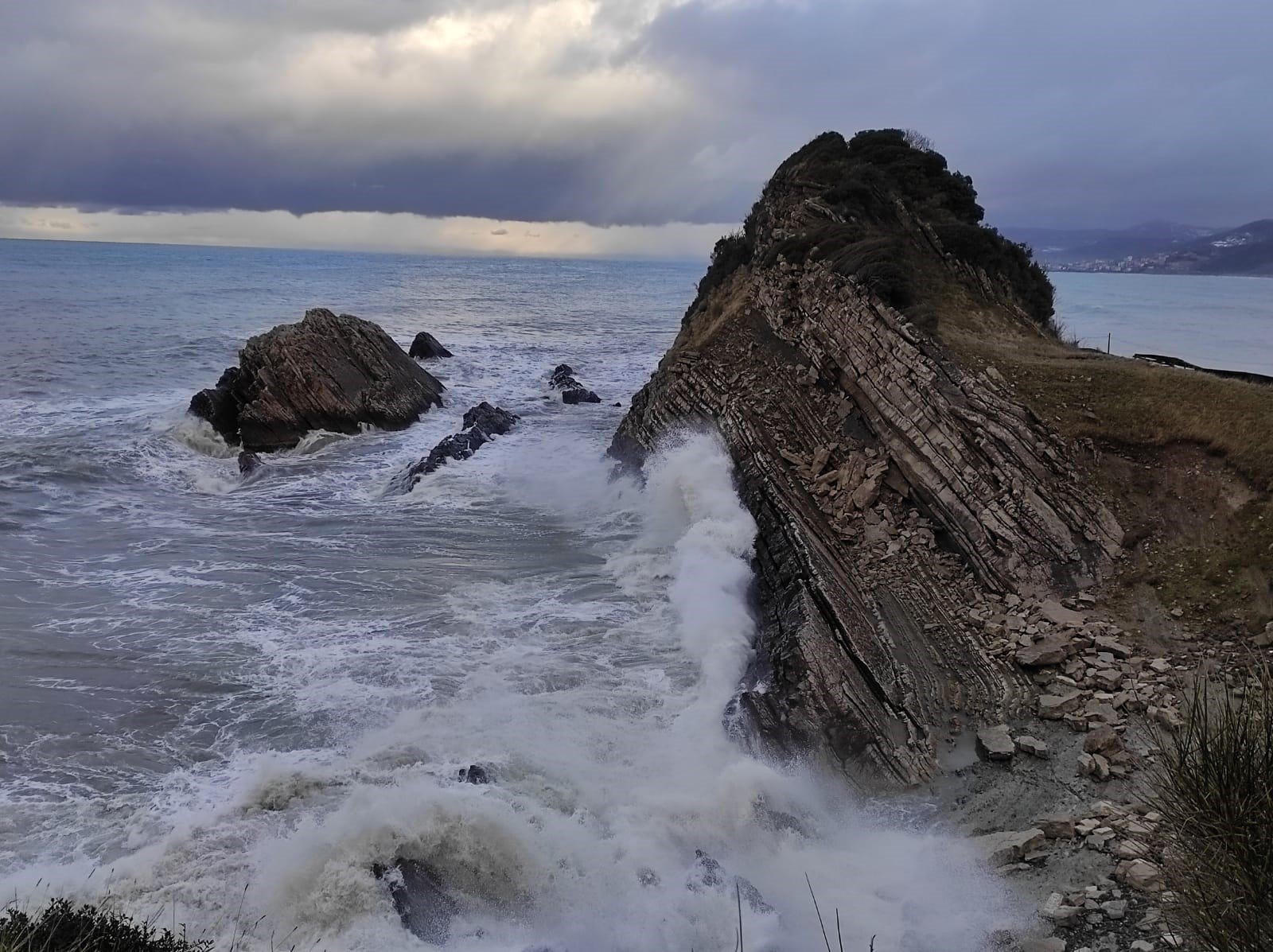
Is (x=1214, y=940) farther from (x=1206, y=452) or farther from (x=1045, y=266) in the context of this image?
(x=1045, y=266)

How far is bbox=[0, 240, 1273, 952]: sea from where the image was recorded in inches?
291

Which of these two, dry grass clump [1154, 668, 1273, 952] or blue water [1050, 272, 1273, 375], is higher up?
blue water [1050, 272, 1273, 375]

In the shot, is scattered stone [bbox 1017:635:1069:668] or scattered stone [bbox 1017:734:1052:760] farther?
scattered stone [bbox 1017:635:1069:668]

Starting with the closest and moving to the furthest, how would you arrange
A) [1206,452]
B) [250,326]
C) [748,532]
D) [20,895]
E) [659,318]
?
[20,895]
[1206,452]
[748,532]
[250,326]
[659,318]

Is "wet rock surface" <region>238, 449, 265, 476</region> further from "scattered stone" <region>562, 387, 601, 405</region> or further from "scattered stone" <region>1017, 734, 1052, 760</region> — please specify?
"scattered stone" <region>1017, 734, 1052, 760</region>

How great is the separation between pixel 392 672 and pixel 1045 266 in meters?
22.5

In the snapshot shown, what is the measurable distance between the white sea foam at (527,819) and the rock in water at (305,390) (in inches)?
553

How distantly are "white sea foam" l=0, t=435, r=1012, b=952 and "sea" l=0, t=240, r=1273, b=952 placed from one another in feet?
0.10

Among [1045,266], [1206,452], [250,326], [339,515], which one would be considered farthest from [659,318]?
[1206,452]

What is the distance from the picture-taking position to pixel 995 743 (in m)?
9.12

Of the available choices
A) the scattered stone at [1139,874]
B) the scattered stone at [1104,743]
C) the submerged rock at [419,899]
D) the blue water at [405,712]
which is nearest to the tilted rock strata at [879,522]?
the blue water at [405,712]

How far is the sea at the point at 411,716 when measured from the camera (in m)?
7.40

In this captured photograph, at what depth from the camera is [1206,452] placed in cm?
1223

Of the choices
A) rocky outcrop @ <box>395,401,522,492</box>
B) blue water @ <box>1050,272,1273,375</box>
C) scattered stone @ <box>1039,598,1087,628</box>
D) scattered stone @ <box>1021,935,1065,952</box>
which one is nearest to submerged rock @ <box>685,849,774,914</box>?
scattered stone @ <box>1021,935,1065,952</box>
